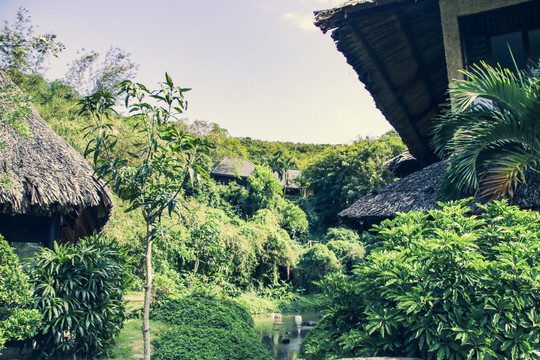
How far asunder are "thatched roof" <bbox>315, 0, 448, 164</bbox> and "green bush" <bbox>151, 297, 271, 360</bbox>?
4.48 m

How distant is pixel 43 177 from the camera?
645 centimetres

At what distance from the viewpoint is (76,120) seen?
15.7 m

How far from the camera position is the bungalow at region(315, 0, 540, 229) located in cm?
498

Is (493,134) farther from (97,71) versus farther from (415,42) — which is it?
(97,71)

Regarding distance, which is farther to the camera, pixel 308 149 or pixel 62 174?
pixel 308 149

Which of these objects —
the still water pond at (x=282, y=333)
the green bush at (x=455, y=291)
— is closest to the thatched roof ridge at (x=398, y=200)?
the green bush at (x=455, y=291)

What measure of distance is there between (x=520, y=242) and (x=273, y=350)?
8955 mm

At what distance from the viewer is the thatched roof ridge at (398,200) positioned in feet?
17.8

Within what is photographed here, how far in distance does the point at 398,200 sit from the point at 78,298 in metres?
4.90

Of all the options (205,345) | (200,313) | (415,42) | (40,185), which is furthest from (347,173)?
(40,185)

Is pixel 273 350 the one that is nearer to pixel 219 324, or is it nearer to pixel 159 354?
pixel 219 324

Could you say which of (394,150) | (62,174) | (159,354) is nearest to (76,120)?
(62,174)

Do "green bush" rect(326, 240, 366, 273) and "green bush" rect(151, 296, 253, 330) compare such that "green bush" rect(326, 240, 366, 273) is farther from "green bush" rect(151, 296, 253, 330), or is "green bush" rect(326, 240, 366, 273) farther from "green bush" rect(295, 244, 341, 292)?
"green bush" rect(151, 296, 253, 330)

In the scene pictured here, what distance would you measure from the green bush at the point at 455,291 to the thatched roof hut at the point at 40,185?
13.0 feet
